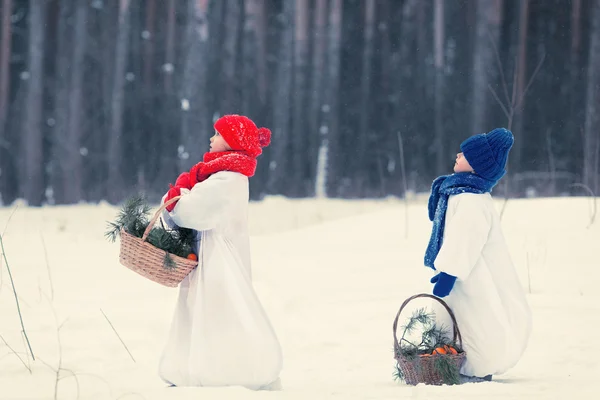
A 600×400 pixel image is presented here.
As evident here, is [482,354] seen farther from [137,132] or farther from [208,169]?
[137,132]

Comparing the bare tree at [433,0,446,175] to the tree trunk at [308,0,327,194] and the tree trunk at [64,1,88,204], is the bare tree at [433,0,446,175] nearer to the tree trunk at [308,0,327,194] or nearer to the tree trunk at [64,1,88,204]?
the tree trunk at [308,0,327,194]

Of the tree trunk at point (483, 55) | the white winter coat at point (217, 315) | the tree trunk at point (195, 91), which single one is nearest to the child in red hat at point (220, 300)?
the white winter coat at point (217, 315)

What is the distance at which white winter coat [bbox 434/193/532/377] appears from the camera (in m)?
3.56

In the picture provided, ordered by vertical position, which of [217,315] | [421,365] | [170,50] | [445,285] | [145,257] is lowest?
[421,365]

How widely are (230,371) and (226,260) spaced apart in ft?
1.60

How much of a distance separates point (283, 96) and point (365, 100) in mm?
815

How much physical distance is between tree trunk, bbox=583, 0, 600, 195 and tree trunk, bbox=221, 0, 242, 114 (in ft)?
11.3

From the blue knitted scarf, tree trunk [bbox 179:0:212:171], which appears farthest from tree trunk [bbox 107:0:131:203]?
Answer: the blue knitted scarf

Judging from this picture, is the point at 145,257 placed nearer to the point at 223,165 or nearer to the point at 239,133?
the point at 223,165

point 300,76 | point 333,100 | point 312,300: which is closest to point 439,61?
point 333,100

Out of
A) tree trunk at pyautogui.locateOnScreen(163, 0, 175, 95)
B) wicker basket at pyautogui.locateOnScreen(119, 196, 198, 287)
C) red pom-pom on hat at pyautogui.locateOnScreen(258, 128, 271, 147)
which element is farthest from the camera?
tree trunk at pyautogui.locateOnScreen(163, 0, 175, 95)

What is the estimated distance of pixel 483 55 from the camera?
25.7 feet

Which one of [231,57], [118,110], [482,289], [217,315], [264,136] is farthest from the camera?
[231,57]

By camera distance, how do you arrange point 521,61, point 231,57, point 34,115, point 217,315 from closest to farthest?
point 217,315, point 34,115, point 231,57, point 521,61
